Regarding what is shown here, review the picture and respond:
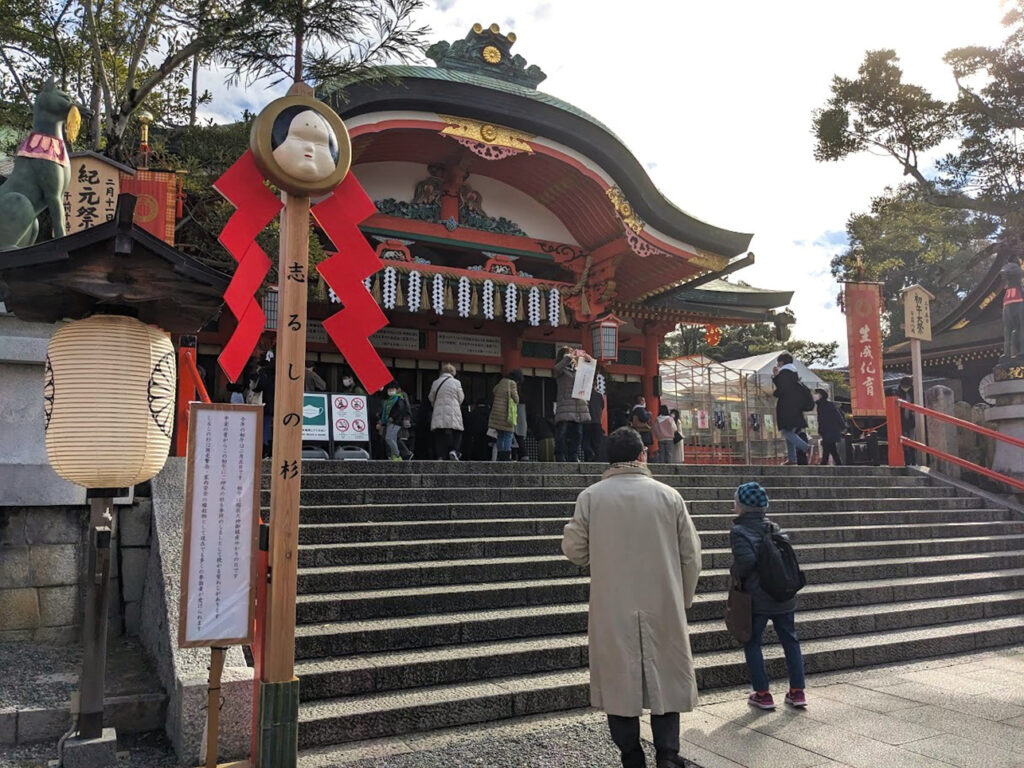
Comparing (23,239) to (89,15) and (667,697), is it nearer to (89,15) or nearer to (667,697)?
(89,15)

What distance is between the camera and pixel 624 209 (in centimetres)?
1238

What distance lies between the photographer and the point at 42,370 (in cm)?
530

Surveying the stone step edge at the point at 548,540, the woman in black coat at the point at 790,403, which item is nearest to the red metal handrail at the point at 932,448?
the stone step edge at the point at 548,540

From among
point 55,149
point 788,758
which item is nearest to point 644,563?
point 788,758

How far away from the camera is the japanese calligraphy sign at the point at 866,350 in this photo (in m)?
12.2

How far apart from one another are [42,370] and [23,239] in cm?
97

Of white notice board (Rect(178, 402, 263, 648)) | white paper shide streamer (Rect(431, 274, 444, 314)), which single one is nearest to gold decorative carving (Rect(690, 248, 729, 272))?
white paper shide streamer (Rect(431, 274, 444, 314))

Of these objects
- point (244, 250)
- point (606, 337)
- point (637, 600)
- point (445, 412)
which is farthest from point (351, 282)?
point (606, 337)

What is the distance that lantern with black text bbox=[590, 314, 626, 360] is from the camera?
42.2 ft

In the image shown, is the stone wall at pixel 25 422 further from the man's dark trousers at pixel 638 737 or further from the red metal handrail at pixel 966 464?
the red metal handrail at pixel 966 464

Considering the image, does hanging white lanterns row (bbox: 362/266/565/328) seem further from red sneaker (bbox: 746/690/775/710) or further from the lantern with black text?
red sneaker (bbox: 746/690/775/710)

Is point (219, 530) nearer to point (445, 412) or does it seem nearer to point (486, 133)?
point (445, 412)

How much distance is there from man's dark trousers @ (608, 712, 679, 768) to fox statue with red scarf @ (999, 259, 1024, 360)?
10573 millimetres

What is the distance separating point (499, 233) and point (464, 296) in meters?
1.89
